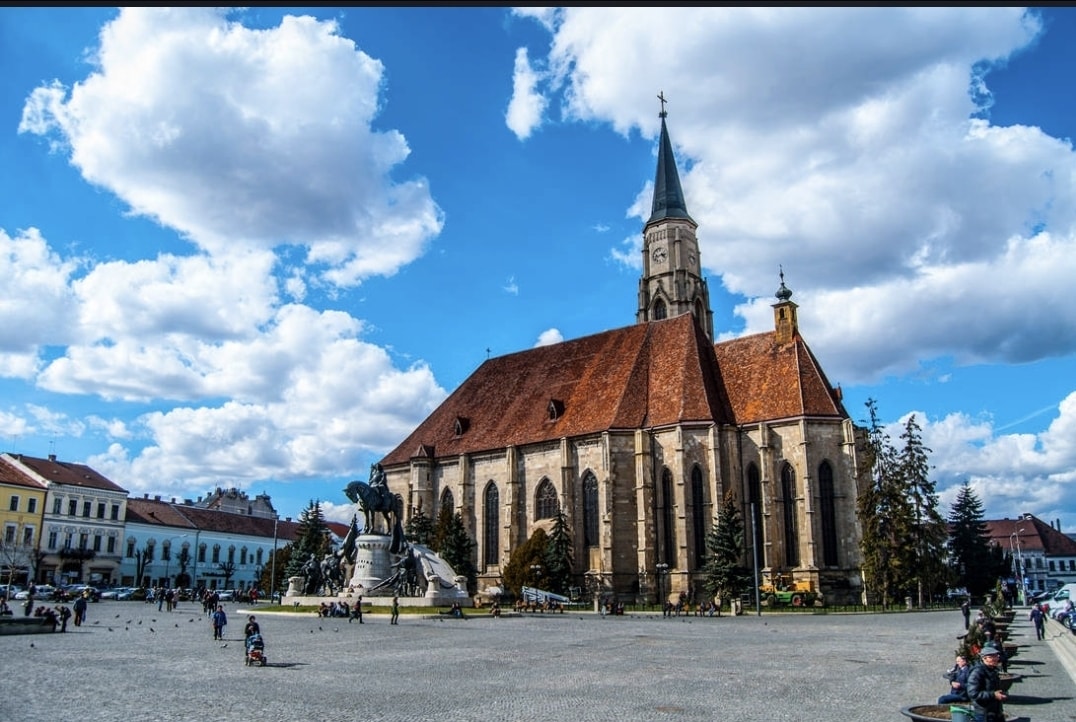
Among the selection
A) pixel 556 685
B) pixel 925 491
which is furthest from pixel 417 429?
pixel 556 685

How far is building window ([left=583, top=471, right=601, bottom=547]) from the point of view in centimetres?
Result: 5356

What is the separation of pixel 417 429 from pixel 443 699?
56.0 metres

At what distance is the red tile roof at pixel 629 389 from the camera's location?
170 feet

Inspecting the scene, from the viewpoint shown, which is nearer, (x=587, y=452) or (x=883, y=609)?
(x=883, y=609)

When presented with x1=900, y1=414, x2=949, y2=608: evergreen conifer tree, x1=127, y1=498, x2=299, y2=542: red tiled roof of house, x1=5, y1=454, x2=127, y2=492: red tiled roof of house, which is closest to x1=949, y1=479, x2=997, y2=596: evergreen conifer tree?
x1=900, y1=414, x2=949, y2=608: evergreen conifer tree

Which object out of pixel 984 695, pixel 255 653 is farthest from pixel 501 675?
pixel 984 695

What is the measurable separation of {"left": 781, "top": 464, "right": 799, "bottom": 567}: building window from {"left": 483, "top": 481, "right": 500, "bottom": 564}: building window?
62.8ft

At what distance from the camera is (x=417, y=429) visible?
68.6 m

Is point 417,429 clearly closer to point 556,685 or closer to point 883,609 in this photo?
point 883,609

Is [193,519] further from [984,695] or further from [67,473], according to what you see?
[984,695]

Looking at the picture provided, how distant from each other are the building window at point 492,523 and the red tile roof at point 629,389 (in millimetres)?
3131

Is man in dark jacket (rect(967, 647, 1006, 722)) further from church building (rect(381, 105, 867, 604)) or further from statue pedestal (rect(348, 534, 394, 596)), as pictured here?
church building (rect(381, 105, 867, 604))

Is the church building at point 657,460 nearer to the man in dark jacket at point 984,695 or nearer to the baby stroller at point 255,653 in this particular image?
the baby stroller at point 255,653

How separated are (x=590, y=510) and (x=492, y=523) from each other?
825cm
